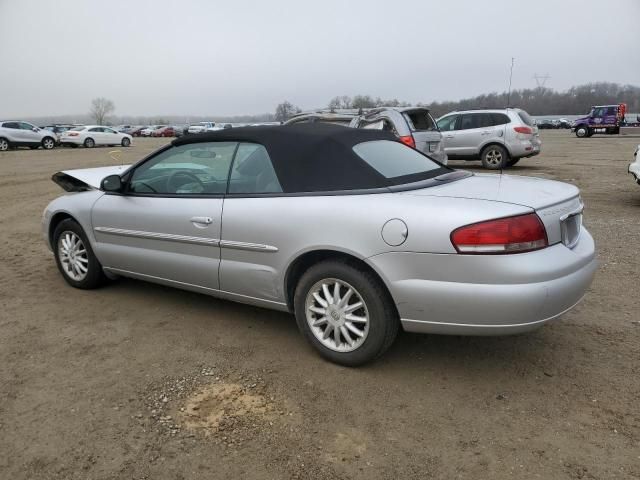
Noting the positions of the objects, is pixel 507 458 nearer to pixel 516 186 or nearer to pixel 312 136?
pixel 516 186

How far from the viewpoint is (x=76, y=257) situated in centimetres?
476

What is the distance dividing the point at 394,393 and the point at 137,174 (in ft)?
9.09

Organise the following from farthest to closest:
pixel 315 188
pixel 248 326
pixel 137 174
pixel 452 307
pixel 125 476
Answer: pixel 137 174, pixel 248 326, pixel 315 188, pixel 452 307, pixel 125 476

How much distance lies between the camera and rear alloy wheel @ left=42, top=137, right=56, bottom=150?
28734 millimetres

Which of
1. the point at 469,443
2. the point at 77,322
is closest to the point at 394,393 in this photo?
the point at 469,443

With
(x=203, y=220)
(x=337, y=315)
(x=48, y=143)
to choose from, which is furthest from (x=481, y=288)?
(x=48, y=143)

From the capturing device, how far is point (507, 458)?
240 cm

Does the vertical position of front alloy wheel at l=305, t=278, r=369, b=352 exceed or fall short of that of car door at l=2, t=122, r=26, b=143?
it falls short

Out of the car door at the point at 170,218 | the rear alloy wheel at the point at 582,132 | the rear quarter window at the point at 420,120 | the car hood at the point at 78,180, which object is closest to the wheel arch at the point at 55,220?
the car hood at the point at 78,180

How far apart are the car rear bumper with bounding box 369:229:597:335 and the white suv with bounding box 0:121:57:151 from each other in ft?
96.3

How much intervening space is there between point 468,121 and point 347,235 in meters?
12.4

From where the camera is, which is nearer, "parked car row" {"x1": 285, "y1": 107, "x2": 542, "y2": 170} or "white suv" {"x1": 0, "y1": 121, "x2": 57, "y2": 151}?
"parked car row" {"x1": 285, "y1": 107, "x2": 542, "y2": 170}

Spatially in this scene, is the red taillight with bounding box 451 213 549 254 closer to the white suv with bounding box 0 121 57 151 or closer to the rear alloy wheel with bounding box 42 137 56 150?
the white suv with bounding box 0 121 57 151

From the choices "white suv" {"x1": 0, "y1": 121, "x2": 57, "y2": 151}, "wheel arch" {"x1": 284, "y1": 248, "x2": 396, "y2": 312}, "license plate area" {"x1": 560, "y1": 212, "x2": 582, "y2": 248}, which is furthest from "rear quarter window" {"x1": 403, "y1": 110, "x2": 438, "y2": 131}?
"white suv" {"x1": 0, "y1": 121, "x2": 57, "y2": 151}
